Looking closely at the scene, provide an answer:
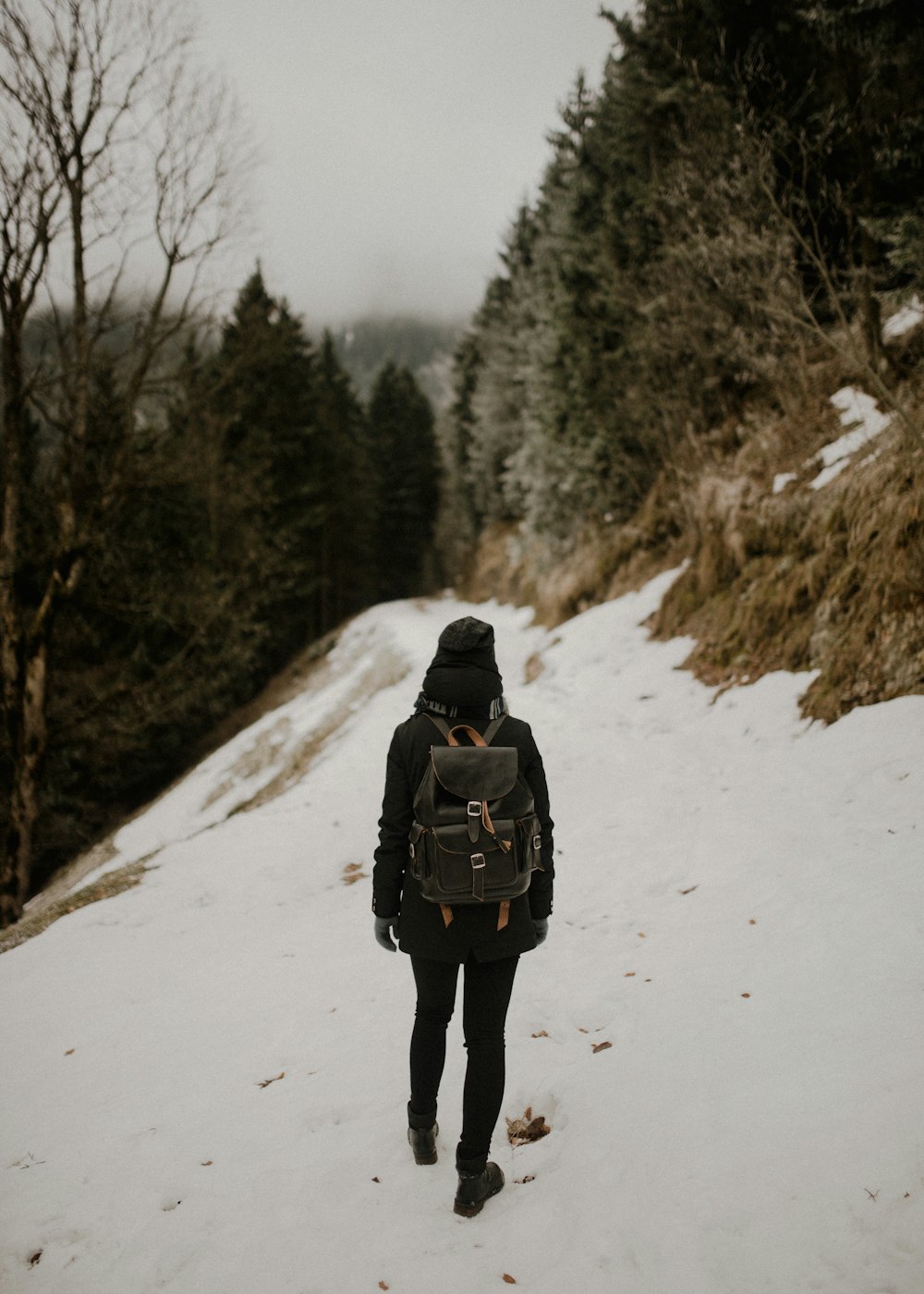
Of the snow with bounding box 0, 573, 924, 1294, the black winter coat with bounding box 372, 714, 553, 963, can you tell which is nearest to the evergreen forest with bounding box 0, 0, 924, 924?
the snow with bounding box 0, 573, 924, 1294

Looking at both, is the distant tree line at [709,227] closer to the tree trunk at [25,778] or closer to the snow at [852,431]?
the snow at [852,431]

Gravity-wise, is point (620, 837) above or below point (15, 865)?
below

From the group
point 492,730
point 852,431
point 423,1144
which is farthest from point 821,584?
point 423,1144

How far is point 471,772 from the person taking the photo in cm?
238

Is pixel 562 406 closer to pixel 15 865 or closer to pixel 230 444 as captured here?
pixel 230 444

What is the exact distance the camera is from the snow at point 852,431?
27.3 feet

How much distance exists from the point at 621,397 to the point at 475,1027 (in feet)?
47.8

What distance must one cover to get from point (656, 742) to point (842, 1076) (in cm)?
533

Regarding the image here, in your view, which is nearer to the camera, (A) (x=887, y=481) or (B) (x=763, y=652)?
(A) (x=887, y=481)

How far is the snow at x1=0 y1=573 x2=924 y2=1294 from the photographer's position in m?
2.28

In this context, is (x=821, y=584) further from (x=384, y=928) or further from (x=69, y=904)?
(x=69, y=904)

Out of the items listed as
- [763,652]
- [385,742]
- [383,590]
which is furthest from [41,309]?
[383,590]

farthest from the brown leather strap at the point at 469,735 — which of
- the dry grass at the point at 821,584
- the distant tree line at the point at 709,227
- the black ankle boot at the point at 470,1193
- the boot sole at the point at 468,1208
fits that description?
the distant tree line at the point at 709,227

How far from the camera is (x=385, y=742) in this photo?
34.4ft
